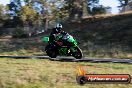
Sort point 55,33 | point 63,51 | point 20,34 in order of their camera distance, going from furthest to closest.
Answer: point 20,34, point 63,51, point 55,33

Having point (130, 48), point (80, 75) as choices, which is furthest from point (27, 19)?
point (80, 75)

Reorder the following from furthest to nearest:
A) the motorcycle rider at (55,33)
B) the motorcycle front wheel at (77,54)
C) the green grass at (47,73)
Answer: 1. the green grass at (47,73)
2. the motorcycle front wheel at (77,54)
3. the motorcycle rider at (55,33)

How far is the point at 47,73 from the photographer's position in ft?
94.6

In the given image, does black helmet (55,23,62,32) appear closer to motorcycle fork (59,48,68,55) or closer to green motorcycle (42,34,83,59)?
green motorcycle (42,34,83,59)

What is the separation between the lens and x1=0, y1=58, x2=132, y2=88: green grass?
26672 mm

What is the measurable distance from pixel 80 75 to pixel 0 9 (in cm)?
8938

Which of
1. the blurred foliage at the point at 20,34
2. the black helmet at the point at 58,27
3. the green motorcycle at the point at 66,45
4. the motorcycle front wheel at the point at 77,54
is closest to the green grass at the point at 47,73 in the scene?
the motorcycle front wheel at the point at 77,54

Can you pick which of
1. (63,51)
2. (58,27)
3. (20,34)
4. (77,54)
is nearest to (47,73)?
(77,54)

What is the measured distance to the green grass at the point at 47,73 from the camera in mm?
26672

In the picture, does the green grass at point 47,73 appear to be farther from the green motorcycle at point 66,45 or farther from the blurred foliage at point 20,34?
the blurred foliage at point 20,34

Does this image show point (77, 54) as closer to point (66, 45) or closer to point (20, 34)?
point (66, 45)

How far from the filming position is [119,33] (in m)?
60.9

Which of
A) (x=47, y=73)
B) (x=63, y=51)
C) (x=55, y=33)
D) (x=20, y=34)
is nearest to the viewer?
(x=55, y=33)

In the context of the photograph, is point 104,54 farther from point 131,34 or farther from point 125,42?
point 131,34
